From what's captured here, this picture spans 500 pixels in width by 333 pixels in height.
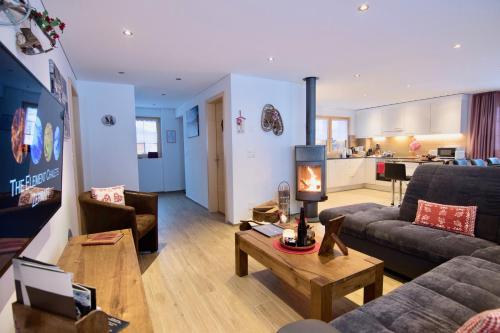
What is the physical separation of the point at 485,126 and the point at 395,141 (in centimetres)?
195

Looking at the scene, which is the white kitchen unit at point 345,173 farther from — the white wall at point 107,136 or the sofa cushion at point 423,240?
the white wall at point 107,136

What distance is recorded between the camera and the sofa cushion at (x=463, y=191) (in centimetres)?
207

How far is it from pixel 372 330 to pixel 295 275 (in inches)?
22.8

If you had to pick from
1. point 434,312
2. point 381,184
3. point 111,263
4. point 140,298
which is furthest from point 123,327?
point 381,184

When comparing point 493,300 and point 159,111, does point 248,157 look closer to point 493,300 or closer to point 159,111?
point 493,300

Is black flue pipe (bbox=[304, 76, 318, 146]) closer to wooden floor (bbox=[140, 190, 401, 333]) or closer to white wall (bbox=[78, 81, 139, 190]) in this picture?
wooden floor (bbox=[140, 190, 401, 333])

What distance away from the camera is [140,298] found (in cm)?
120

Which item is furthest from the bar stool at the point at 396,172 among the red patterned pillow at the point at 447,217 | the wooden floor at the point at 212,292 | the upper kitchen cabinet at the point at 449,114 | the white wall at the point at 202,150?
the white wall at the point at 202,150

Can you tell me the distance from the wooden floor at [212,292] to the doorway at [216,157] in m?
1.29

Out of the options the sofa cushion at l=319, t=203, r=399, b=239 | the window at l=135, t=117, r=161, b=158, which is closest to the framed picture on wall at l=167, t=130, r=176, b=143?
the window at l=135, t=117, r=161, b=158

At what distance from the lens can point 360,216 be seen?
2674 millimetres

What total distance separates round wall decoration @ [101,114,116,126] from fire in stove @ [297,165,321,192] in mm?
3185

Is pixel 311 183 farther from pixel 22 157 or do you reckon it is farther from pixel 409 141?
pixel 409 141

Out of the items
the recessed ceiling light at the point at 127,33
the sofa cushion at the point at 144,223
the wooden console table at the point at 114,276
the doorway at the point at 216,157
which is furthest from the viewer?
the doorway at the point at 216,157
